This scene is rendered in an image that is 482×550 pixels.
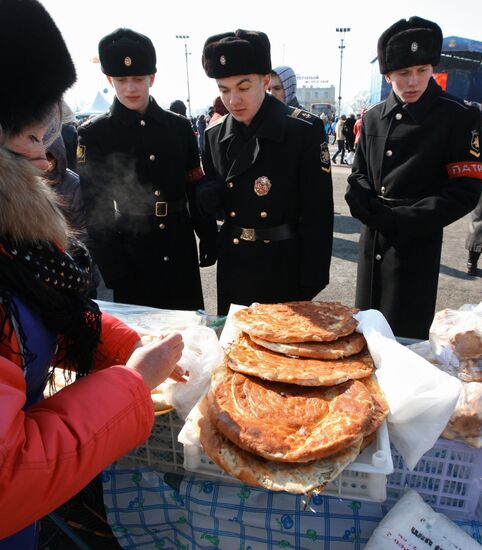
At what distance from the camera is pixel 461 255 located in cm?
603

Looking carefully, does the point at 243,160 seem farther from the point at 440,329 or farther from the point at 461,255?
the point at 461,255

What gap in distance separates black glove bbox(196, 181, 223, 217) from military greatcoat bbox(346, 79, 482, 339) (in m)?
0.79

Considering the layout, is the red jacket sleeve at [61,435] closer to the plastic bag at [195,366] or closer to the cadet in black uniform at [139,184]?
the plastic bag at [195,366]

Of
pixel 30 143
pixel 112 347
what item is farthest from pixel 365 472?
pixel 30 143

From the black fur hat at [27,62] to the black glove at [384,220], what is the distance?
6.01 ft

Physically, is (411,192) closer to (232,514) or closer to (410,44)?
(410,44)

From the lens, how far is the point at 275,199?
2477mm

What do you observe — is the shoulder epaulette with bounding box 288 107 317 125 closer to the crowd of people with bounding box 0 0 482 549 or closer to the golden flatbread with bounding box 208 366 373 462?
the crowd of people with bounding box 0 0 482 549

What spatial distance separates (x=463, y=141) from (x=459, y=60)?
19.7 meters

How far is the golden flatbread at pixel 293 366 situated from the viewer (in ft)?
4.41

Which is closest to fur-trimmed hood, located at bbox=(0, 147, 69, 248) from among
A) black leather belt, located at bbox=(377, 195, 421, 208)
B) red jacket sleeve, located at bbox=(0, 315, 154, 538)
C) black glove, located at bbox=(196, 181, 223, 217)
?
red jacket sleeve, located at bbox=(0, 315, 154, 538)

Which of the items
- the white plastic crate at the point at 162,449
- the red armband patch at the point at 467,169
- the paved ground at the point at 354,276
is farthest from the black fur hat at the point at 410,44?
the paved ground at the point at 354,276

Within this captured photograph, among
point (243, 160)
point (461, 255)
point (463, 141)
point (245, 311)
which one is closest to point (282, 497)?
point (245, 311)

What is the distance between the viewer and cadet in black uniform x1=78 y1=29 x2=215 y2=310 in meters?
2.71
